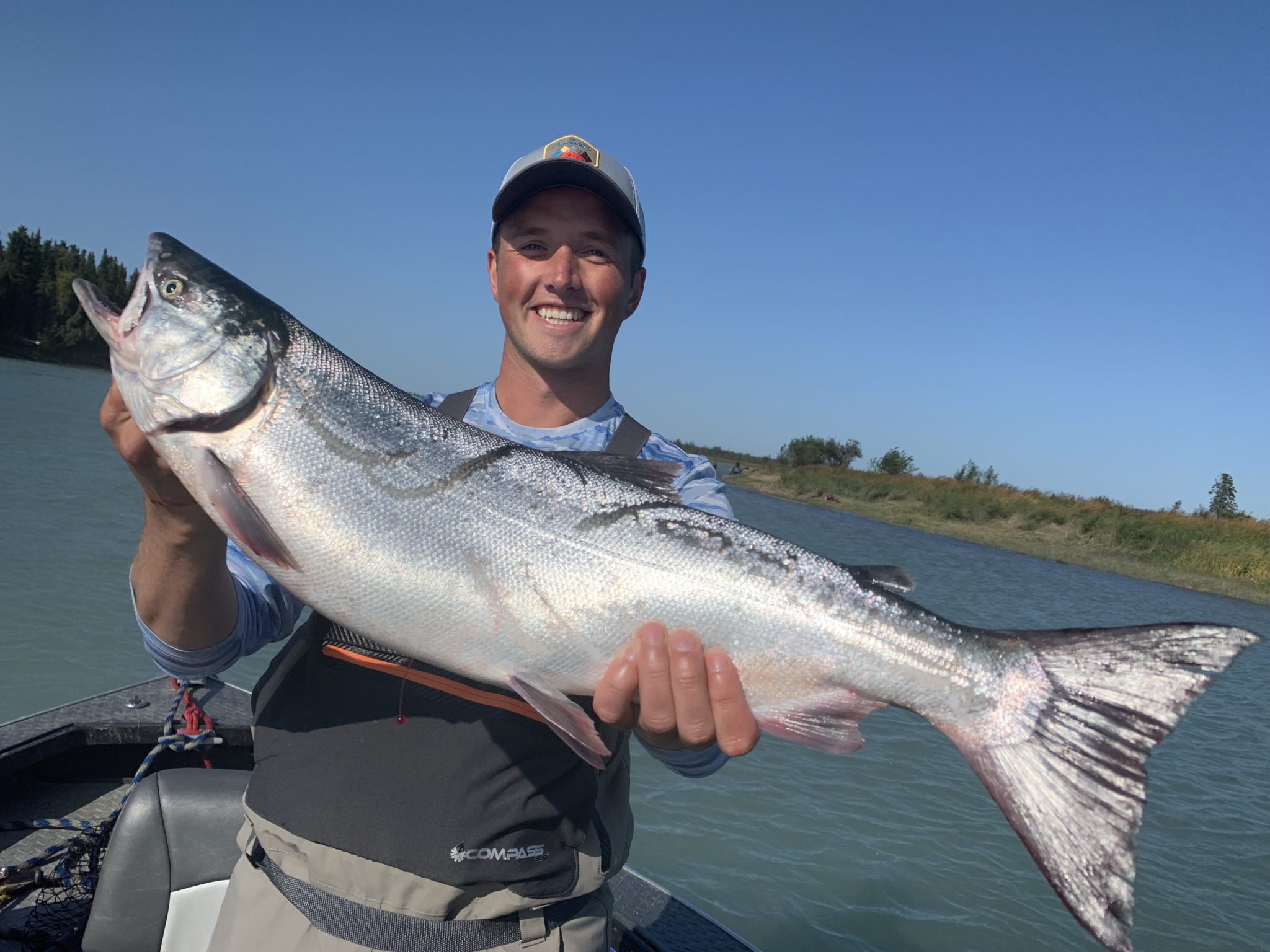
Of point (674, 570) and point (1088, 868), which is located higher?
point (674, 570)

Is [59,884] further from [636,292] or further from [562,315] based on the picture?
[636,292]

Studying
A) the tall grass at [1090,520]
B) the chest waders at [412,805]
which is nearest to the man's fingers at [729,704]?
the chest waders at [412,805]

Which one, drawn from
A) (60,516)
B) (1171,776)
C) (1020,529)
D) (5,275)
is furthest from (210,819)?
(5,275)

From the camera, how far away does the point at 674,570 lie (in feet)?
7.93

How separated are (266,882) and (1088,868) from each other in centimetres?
236

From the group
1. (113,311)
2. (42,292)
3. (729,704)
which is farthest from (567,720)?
(42,292)

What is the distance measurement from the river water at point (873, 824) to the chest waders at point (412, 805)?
4.04 meters

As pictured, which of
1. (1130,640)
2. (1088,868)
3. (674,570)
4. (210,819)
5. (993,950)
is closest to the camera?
(1088,868)

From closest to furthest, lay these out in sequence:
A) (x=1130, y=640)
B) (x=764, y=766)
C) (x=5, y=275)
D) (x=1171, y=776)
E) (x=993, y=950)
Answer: (x=1130, y=640) → (x=993, y=950) → (x=764, y=766) → (x=1171, y=776) → (x=5, y=275)

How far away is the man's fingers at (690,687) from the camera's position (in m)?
2.26

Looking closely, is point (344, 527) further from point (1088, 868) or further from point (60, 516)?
point (60, 516)

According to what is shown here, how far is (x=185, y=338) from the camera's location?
2354 mm

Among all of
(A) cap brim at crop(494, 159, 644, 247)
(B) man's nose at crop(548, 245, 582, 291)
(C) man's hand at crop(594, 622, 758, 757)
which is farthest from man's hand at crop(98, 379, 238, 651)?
(A) cap brim at crop(494, 159, 644, 247)

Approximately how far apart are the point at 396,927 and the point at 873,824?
6.42 metres
